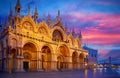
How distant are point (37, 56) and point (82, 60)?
88.0 ft

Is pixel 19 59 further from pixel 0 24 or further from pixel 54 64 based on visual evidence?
pixel 0 24

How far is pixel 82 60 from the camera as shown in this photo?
62.5 meters

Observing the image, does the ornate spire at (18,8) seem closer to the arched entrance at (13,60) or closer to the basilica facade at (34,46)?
the basilica facade at (34,46)

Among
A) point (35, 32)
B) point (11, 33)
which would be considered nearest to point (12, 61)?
point (11, 33)

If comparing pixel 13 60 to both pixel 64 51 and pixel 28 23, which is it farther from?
pixel 64 51

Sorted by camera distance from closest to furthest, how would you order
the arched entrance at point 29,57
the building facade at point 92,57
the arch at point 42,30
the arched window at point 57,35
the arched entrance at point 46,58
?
the arched entrance at point 29,57 < the arched entrance at point 46,58 < the arch at point 42,30 < the arched window at point 57,35 < the building facade at point 92,57

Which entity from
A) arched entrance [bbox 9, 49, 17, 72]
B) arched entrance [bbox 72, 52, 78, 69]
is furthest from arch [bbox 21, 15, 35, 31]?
arched entrance [bbox 72, 52, 78, 69]

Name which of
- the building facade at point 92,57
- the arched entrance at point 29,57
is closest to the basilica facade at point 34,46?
the arched entrance at point 29,57

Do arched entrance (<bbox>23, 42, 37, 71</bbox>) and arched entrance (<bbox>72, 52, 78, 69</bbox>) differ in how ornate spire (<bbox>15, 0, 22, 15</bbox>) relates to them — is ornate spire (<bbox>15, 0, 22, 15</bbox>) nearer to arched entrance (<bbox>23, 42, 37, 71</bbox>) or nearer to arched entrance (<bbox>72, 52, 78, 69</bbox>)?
arched entrance (<bbox>23, 42, 37, 71</bbox>)

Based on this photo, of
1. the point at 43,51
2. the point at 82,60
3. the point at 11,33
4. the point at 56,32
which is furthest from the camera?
the point at 82,60

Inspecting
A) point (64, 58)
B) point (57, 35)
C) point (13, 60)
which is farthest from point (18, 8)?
point (64, 58)

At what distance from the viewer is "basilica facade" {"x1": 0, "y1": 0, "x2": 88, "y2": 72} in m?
33.8

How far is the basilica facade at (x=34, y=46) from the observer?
33.8 m

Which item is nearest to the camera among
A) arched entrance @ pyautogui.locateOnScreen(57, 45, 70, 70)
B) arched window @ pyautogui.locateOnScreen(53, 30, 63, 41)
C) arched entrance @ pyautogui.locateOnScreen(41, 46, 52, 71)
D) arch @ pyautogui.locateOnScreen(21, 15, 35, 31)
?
arch @ pyautogui.locateOnScreen(21, 15, 35, 31)
